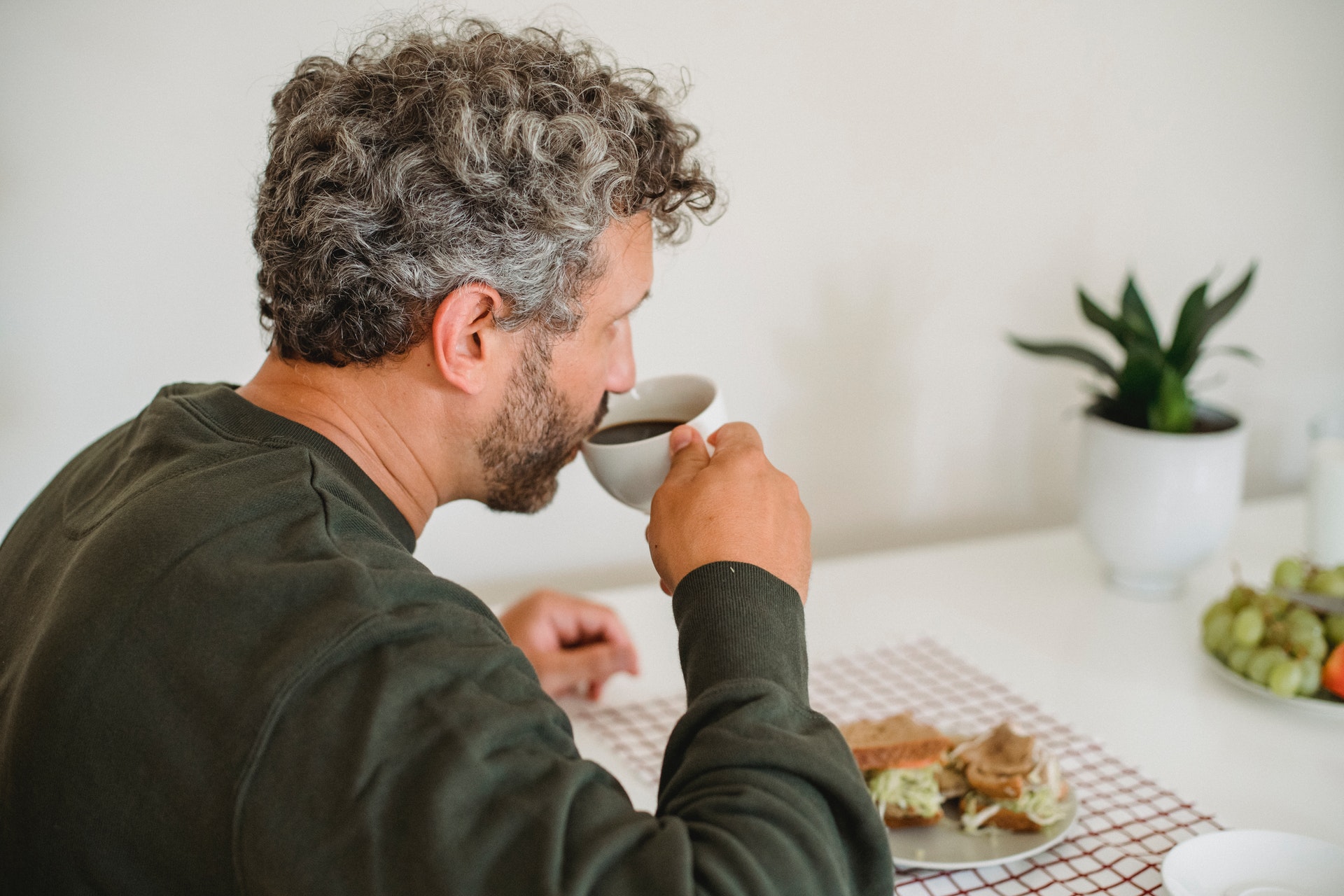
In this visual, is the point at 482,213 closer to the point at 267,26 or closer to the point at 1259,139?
the point at 267,26

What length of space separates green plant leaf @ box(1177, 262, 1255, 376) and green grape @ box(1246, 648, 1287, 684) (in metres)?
0.43

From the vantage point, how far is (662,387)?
107cm

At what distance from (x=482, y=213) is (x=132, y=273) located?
25.7 inches

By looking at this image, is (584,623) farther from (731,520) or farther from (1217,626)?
(1217,626)

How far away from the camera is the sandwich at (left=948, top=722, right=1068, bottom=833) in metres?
0.88

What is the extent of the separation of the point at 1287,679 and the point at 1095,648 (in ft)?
0.73

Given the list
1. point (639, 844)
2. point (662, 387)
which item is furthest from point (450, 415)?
point (639, 844)

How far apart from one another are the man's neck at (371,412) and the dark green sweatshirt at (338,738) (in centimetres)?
12

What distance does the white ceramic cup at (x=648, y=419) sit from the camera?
0.92 m

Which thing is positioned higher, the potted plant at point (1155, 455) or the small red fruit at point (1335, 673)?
the potted plant at point (1155, 455)

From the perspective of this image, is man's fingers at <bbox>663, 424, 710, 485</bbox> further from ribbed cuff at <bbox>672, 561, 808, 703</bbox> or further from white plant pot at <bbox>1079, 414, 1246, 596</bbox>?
white plant pot at <bbox>1079, 414, 1246, 596</bbox>

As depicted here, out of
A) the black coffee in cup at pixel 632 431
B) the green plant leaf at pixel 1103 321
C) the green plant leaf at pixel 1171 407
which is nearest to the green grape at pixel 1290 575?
the green plant leaf at pixel 1171 407

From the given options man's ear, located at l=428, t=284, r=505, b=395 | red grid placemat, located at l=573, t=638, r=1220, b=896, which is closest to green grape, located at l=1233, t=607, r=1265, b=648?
red grid placemat, located at l=573, t=638, r=1220, b=896

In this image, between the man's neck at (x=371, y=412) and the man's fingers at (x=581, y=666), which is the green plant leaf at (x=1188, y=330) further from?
the man's neck at (x=371, y=412)
